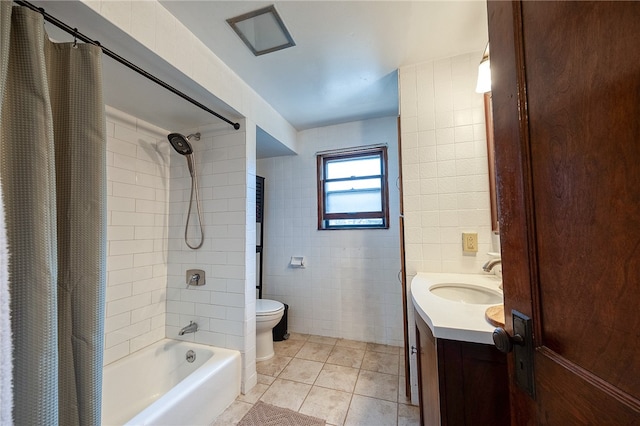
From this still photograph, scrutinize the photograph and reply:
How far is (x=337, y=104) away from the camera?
88.3 inches

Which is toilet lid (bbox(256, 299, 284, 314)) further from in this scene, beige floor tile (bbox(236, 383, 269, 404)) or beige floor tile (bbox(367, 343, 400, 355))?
beige floor tile (bbox(367, 343, 400, 355))

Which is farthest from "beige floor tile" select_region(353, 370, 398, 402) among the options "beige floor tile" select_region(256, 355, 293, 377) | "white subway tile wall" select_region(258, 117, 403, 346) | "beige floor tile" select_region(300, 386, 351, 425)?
"beige floor tile" select_region(256, 355, 293, 377)

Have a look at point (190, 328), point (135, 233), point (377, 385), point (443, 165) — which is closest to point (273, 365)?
point (190, 328)

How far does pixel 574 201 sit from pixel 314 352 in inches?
91.7

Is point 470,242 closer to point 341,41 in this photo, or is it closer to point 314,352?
point 341,41

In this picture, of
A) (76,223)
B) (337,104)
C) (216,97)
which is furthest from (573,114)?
(337,104)

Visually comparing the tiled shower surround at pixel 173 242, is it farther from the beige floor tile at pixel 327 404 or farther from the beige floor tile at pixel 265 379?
the beige floor tile at pixel 327 404

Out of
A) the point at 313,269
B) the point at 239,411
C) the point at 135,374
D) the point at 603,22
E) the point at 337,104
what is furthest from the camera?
the point at 313,269

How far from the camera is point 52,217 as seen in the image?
670 millimetres

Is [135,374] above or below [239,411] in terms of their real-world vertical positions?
above

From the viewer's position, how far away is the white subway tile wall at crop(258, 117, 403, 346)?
95.9 inches

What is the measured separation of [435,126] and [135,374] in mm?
2630

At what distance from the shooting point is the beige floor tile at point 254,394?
5.53ft

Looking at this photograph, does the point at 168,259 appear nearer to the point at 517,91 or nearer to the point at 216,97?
the point at 216,97
